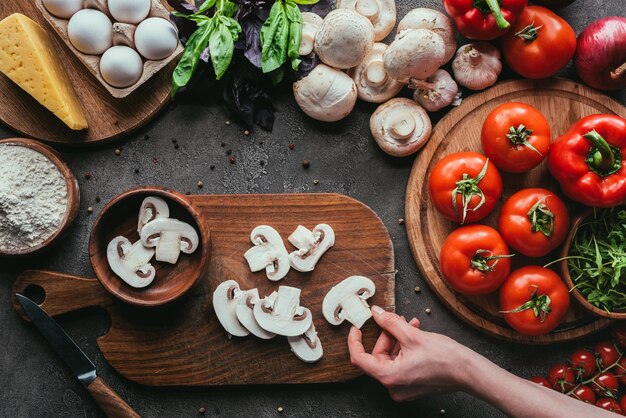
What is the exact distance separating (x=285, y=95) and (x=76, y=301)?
0.92 meters

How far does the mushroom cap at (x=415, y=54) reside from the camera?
176 centimetres

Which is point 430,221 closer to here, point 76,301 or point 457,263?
point 457,263

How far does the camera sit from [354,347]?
1771 millimetres

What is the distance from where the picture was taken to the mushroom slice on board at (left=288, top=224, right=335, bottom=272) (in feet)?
6.00

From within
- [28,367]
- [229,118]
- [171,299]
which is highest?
[229,118]

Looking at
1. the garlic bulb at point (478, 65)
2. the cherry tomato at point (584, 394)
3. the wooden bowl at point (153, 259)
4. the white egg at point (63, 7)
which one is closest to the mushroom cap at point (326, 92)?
the garlic bulb at point (478, 65)

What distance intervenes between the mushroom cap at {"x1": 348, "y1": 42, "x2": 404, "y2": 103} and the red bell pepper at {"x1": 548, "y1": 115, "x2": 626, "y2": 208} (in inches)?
21.3

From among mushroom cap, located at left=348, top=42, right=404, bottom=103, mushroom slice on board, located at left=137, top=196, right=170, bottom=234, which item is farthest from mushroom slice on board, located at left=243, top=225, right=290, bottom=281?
mushroom cap, located at left=348, top=42, right=404, bottom=103

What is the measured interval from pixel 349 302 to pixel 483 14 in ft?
3.07

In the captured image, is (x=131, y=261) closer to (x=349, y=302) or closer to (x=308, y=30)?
(x=349, y=302)

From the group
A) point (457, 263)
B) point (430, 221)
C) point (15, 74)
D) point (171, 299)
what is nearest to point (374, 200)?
point (430, 221)

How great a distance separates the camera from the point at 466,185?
5.63 ft

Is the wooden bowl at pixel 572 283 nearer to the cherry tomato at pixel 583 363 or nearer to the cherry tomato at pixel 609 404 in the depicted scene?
the cherry tomato at pixel 583 363

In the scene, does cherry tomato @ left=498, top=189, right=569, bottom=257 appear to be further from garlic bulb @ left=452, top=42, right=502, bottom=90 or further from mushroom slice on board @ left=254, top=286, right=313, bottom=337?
mushroom slice on board @ left=254, top=286, right=313, bottom=337
